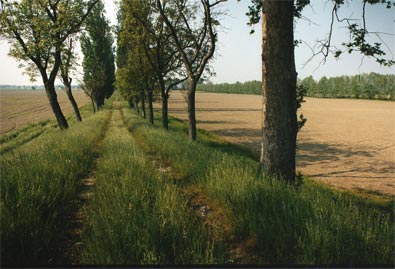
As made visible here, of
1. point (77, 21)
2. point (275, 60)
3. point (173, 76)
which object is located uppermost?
point (77, 21)

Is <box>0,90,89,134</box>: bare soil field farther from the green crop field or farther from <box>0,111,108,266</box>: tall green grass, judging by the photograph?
the green crop field

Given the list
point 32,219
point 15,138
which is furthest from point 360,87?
point 32,219

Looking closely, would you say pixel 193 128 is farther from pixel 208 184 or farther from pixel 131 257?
pixel 131 257

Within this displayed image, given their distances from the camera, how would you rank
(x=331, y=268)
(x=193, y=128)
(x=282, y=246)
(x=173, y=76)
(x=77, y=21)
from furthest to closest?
(x=173, y=76), (x=77, y=21), (x=193, y=128), (x=282, y=246), (x=331, y=268)

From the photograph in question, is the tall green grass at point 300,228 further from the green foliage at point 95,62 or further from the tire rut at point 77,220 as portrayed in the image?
the green foliage at point 95,62

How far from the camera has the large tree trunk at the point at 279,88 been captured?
4.82 metres

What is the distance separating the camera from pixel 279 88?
495cm

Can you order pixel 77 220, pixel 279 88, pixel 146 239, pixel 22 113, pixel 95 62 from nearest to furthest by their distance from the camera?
pixel 146 239 → pixel 77 220 → pixel 279 88 → pixel 95 62 → pixel 22 113

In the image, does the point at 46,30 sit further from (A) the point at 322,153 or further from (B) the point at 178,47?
(A) the point at 322,153

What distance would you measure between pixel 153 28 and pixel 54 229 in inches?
703

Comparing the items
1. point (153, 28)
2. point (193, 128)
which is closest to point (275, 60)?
point (193, 128)

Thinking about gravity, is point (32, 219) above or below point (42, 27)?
below

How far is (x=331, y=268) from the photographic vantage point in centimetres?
249

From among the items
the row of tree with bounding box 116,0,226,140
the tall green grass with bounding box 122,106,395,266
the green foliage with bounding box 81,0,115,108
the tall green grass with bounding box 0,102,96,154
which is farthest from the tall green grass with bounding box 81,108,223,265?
the green foliage with bounding box 81,0,115,108
